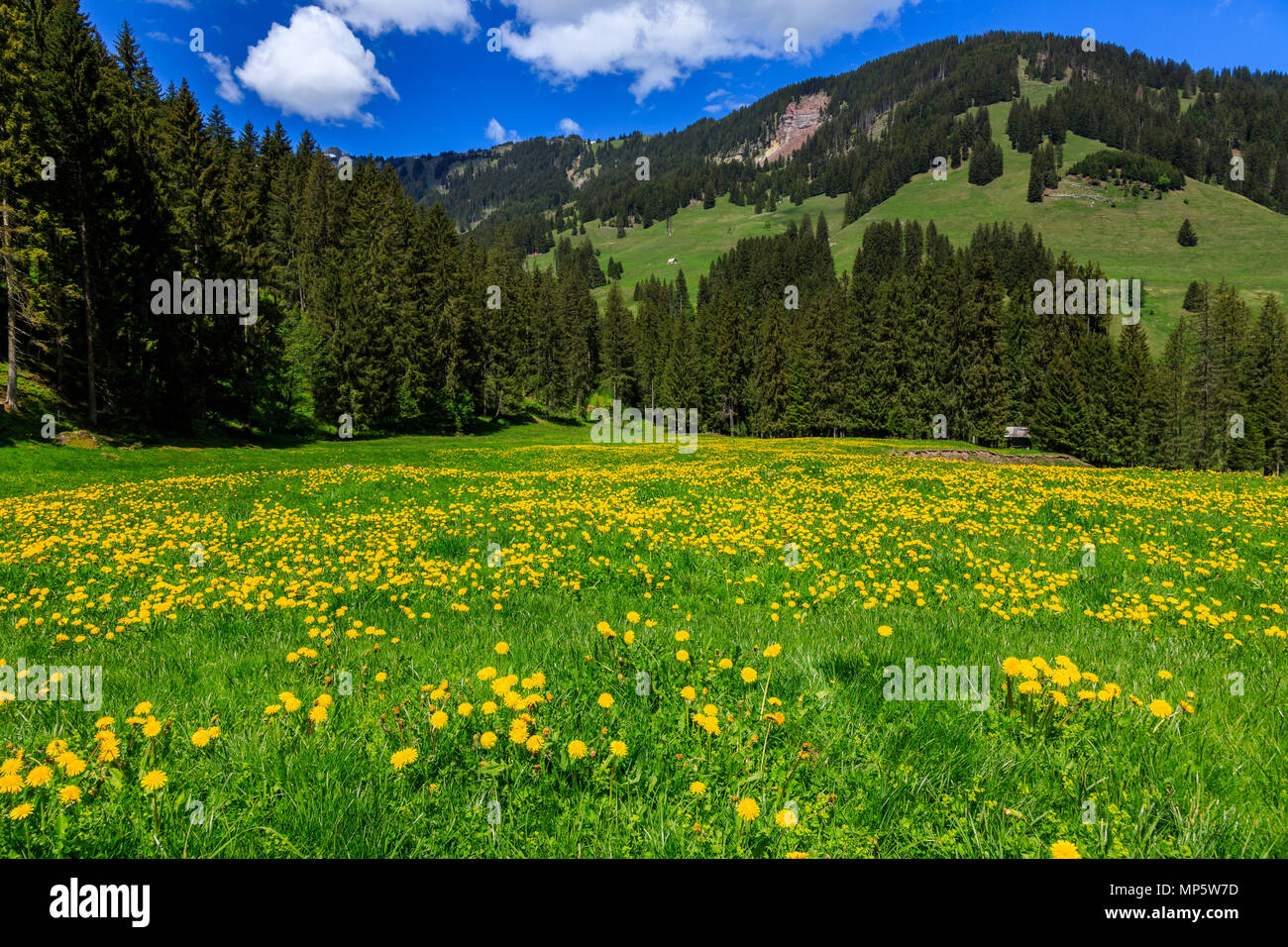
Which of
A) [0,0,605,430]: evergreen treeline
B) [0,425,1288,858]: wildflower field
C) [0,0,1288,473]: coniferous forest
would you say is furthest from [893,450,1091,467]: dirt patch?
[0,0,605,430]: evergreen treeline

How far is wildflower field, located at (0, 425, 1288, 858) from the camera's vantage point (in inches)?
95.8

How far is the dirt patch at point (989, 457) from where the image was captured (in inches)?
1444

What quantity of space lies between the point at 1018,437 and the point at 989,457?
29.2 metres

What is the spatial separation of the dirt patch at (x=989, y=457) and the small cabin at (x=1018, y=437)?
57.0ft

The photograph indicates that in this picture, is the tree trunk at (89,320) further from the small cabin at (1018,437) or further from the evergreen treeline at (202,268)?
the small cabin at (1018,437)

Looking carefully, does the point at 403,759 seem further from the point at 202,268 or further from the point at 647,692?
the point at 202,268

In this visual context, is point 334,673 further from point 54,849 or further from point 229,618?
point 229,618

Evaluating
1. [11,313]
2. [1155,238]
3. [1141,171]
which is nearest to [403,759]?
[11,313]

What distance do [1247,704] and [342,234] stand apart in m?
74.8

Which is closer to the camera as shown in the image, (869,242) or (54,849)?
(54,849)

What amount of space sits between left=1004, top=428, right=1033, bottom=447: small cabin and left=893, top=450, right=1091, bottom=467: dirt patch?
17.4 m

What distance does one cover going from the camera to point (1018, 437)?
2474 inches
